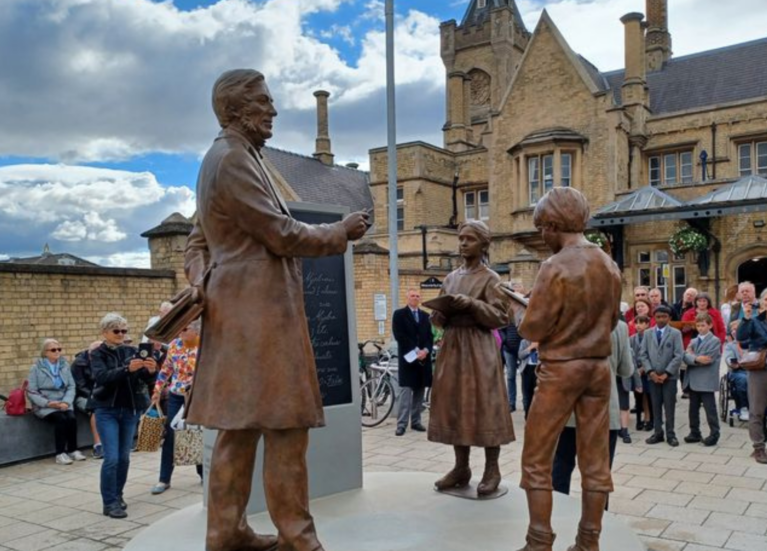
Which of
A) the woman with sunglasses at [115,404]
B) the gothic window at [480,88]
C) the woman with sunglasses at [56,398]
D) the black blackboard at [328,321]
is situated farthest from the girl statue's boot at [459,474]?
the gothic window at [480,88]

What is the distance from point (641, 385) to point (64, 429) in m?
7.23

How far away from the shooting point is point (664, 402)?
8844 millimetres

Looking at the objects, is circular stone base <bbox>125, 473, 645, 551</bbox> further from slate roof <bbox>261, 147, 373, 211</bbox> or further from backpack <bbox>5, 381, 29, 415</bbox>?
slate roof <bbox>261, 147, 373, 211</bbox>

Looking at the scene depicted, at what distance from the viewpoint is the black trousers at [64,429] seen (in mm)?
8344

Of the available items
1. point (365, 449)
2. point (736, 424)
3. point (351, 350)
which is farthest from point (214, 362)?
point (736, 424)

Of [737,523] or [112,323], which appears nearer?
[737,523]

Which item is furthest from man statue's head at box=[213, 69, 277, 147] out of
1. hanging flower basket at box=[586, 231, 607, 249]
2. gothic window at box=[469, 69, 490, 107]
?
gothic window at box=[469, 69, 490, 107]

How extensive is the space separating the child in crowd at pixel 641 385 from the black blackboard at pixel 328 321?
476cm

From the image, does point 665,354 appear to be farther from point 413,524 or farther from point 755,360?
point 413,524

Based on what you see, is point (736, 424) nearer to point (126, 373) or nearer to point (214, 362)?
point (126, 373)

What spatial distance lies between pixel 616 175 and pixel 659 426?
18010mm

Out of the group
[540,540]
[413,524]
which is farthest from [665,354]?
[540,540]

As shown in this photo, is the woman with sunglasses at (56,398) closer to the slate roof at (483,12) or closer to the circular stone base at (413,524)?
the circular stone base at (413,524)

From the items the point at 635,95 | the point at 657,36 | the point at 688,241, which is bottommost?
the point at 688,241
